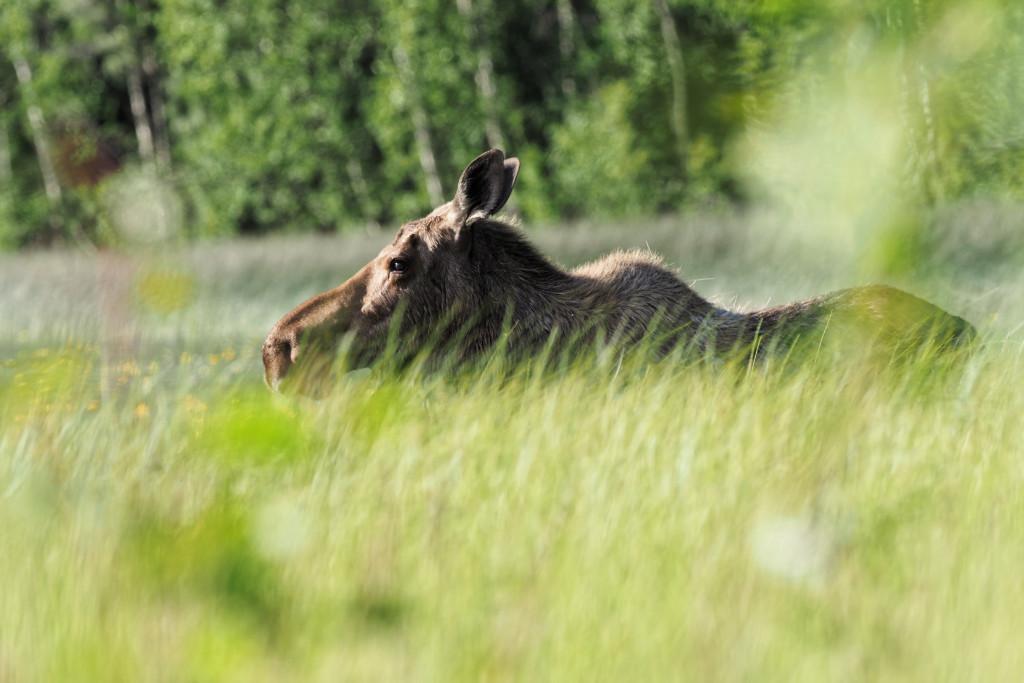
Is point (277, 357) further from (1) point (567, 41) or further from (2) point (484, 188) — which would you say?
(1) point (567, 41)

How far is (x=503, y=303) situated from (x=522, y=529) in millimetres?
2993

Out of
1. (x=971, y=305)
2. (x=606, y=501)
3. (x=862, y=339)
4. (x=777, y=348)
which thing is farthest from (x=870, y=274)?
(x=971, y=305)

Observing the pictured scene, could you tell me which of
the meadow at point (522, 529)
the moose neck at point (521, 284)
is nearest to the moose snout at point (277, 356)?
the meadow at point (522, 529)

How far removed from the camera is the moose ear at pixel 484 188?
554 centimetres

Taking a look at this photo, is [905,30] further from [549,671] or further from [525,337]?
[525,337]

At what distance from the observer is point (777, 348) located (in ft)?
17.3

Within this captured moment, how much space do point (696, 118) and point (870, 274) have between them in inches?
95.8

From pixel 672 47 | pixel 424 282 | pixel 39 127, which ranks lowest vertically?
pixel 424 282

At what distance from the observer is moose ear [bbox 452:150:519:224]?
554 centimetres

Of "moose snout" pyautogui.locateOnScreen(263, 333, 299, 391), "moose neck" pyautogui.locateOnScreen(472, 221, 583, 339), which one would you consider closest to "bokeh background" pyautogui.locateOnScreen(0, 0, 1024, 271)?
"moose neck" pyautogui.locateOnScreen(472, 221, 583, 339)

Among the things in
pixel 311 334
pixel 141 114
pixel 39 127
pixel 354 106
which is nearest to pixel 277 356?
pixel 311 334

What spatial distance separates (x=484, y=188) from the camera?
18.5 ft

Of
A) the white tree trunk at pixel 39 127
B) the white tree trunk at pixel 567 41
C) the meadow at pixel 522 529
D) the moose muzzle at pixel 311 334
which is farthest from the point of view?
the white tree trunk at pixel 39 127

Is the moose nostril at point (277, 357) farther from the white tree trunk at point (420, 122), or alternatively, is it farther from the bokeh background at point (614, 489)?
the white tree trunk at point (420, 122)
